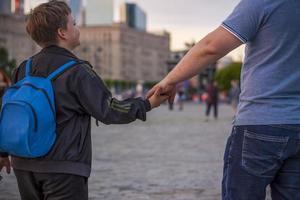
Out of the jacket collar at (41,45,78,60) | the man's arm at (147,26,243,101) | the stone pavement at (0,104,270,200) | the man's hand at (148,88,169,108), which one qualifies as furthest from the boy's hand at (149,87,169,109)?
the stone pavement at (0,104,270,200)

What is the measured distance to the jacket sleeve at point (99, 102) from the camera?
3.03 m

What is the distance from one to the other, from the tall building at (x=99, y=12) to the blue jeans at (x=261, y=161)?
115 meters

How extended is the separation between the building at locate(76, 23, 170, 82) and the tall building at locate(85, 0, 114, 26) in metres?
4.14

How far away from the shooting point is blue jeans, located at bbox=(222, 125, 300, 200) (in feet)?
9.55

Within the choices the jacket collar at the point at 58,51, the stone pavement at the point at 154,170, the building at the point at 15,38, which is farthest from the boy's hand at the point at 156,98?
the building at the point at 15,38

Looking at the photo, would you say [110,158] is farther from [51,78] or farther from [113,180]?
[51,78]

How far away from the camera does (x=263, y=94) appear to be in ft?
9.66

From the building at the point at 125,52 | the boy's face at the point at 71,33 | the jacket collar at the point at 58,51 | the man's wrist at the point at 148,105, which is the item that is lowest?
the building at the point at 125,52

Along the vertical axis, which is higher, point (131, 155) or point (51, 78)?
point (51, 78)

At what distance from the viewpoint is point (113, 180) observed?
8.30m

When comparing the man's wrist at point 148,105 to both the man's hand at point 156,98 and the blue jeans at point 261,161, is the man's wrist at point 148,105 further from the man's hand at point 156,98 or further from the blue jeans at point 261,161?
the blue jeans at point 261,161

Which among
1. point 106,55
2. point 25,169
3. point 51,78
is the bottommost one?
point 106,55

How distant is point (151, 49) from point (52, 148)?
582ft

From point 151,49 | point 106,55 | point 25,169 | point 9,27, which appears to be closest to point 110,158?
point 25,169
